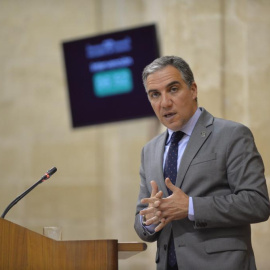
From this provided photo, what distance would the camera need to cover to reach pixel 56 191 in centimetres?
602

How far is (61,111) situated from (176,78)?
3.45 metres

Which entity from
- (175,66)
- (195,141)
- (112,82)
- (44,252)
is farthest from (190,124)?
(112,82)

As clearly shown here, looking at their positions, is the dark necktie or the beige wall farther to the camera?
the beige wall

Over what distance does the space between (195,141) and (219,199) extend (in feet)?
1.05

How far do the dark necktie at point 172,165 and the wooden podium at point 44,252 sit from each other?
0.37 metres

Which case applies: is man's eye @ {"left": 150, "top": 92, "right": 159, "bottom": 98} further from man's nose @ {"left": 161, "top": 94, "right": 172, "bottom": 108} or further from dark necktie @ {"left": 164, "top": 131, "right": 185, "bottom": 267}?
dark necktie @ {"left": 164, "top": 131, "right": 185, "bottom": 267}

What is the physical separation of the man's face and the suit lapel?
0.09 meters

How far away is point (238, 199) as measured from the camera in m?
2.51

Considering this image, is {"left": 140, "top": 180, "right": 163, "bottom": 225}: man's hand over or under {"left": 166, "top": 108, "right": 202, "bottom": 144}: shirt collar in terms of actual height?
under

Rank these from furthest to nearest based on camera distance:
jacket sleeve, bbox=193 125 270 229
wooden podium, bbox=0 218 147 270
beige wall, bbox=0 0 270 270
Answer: beige wall, bbox=0 0 270 270 < jacket sleeve, bbox=193 125 270 229 < wooden podium, bbox=0 218 147 270

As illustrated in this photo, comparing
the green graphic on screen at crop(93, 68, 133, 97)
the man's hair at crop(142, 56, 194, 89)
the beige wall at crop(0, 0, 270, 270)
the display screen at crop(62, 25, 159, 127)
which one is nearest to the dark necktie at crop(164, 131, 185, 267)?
the man's hair at crop(142, 56, 194, 89)

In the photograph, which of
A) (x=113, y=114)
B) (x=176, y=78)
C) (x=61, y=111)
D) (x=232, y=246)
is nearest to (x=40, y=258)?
(x=232, y=246)

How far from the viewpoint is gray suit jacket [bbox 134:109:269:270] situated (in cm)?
251

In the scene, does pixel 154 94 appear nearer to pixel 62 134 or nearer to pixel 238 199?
pixel 238 199
